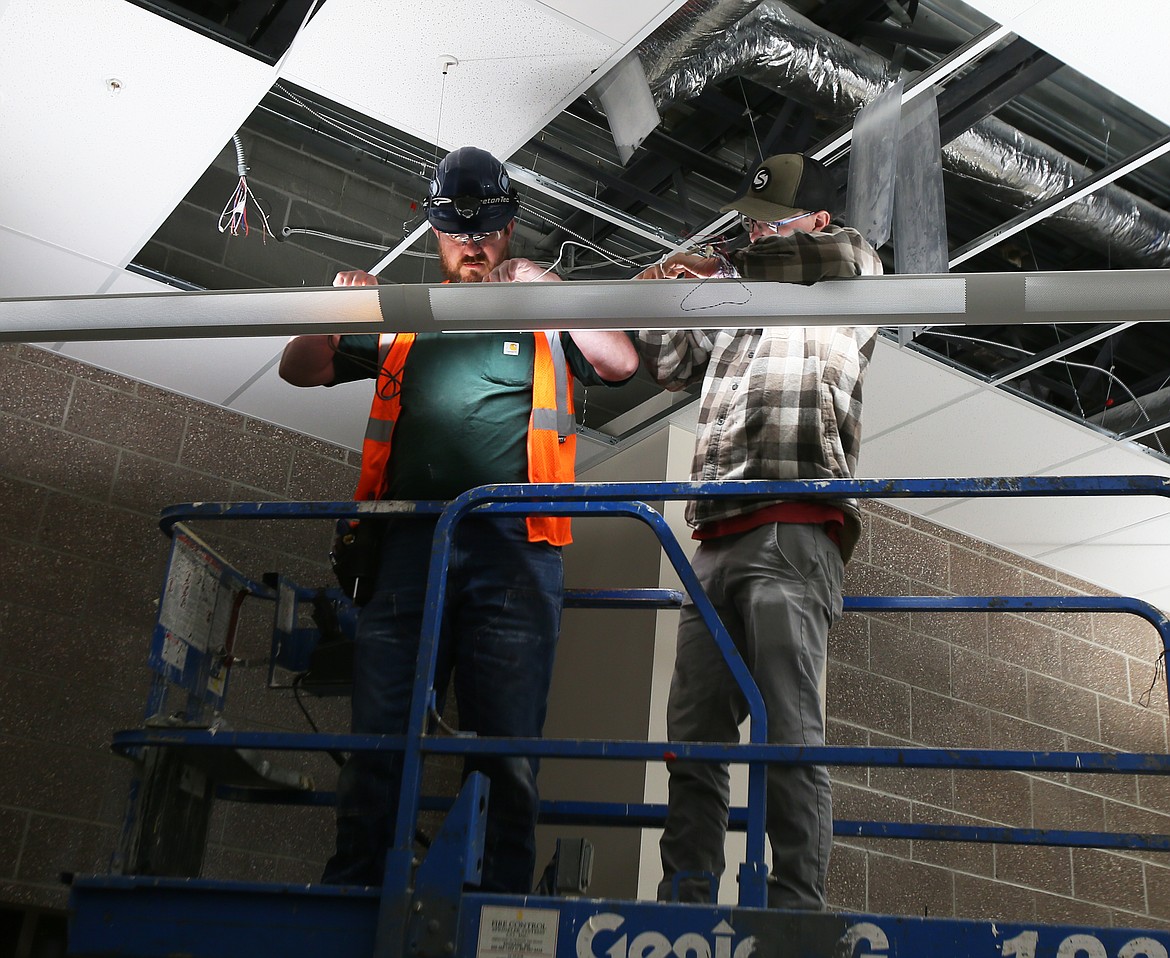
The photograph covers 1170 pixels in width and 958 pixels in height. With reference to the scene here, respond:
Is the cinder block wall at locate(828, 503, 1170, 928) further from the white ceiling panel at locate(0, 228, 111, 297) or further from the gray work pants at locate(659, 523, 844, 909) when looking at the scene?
the white ceiling panel at locate(0, 228, 111, 297)

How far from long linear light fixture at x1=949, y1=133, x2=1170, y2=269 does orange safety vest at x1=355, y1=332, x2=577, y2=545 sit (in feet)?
6.15

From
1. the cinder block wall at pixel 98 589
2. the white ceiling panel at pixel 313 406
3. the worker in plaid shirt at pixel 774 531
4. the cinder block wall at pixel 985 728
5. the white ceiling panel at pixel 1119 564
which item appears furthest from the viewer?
the white ceiling panel at pixel 1119 564

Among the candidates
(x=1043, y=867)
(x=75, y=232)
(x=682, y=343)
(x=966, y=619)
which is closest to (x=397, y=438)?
(x=682, y=343)

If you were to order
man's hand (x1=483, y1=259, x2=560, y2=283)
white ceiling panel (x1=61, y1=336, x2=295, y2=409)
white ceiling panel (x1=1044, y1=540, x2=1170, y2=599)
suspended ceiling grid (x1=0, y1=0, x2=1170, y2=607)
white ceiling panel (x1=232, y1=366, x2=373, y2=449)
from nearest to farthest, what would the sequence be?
man's hand (x1=483, y1=259, x2=560, y2=283)
suspended ceiling grid (x1=0, y1=0, x2=1170, y2=607)
white ceiling panel (x1=61, y1=336, x2=295, y2=409)
white ceiling panel (x1=232, y1=366, x2=373, y2=449)
white ceiling panel (x1=1044, y1=540, x2=1170, y2=599)

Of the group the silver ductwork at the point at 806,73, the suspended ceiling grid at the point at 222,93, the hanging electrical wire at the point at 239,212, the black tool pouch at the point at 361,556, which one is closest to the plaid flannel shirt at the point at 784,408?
the black tool pouch at the point at 361,556

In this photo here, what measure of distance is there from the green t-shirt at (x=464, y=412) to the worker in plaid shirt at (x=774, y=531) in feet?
1.04

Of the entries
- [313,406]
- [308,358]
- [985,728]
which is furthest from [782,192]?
[985,728]

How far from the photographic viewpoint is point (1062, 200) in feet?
11.9

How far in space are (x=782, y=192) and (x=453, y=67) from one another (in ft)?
3.89

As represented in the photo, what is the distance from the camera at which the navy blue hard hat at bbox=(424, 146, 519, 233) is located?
2.65m

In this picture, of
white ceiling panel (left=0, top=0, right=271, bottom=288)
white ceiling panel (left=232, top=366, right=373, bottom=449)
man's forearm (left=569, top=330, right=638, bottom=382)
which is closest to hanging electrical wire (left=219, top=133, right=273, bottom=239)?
white ceiling panel (left=0, top=0, right=271, bottom=288)

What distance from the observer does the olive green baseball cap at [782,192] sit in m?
2.57

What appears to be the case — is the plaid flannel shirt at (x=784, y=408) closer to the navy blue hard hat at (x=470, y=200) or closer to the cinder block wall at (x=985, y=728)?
the navy blue hard hat at (x=470, y=200)

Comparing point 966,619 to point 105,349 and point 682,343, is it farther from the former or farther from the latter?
A: point 105,349
